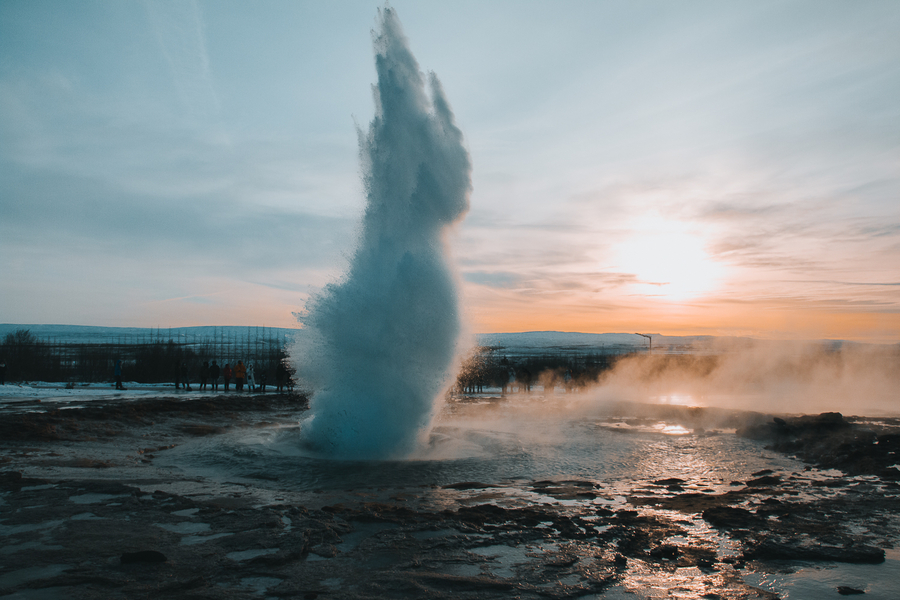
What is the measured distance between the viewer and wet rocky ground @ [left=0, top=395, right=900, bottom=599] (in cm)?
421

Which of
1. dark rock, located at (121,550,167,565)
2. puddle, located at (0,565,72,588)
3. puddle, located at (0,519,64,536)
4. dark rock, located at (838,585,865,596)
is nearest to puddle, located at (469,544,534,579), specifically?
dark rock, located at (838,585,865,596)

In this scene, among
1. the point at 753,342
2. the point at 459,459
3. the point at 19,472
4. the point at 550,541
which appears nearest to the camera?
the point at 550,541

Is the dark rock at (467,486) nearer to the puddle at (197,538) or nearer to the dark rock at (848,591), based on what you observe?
the puddle at (197,538)

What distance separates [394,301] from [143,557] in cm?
669

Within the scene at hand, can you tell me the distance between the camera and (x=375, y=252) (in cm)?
1114

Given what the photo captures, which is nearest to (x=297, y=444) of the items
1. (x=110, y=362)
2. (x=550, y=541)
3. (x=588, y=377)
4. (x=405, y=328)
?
(x=405, y=328)

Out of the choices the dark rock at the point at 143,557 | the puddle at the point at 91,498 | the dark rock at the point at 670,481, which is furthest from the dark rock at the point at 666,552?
the puddle at the point at 91,498

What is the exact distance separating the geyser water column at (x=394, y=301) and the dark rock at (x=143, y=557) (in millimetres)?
5724

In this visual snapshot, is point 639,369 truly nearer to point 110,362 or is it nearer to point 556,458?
point 556,458

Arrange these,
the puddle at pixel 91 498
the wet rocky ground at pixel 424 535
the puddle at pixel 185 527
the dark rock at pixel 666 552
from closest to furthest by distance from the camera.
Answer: the wet rocky ground at pixel 424 535, the dark rock at pixel 666 552, the puddle at pixel 185 527, the puddle at pixel 91 498

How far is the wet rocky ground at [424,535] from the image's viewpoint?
421cm

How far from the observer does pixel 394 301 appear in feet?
35.0

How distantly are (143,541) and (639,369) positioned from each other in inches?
1645

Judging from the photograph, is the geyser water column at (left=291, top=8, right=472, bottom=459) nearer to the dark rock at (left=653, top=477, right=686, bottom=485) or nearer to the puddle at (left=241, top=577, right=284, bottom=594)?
the dark rock at (left=653, top=477, right=686, bottom=485)
